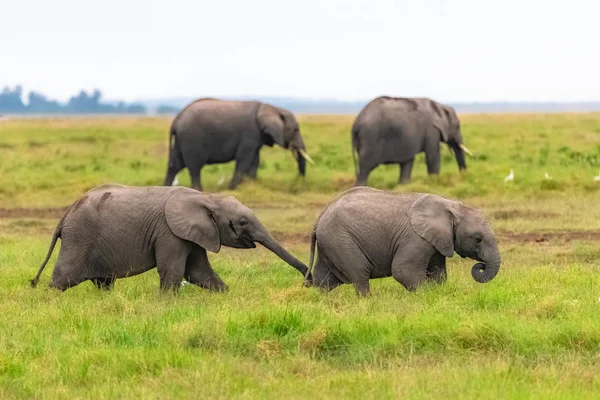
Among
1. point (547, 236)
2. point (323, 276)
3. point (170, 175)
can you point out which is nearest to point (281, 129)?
point (170, 175)

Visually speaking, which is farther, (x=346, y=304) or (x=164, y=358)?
(x=346, y=304)

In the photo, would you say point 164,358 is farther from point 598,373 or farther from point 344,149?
point 344,149

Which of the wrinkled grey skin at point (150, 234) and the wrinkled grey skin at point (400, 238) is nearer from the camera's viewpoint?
the wrinkled grey skin at point (400, 238)

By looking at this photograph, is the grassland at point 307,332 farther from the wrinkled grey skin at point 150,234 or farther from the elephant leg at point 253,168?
the elephant leg at point 253,168

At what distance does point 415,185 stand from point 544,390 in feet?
43.4

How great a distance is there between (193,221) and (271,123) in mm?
12551

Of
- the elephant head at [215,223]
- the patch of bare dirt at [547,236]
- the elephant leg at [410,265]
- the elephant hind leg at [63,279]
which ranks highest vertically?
the elephant head at [215,223]

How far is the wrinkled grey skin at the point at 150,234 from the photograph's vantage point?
9.48 metres

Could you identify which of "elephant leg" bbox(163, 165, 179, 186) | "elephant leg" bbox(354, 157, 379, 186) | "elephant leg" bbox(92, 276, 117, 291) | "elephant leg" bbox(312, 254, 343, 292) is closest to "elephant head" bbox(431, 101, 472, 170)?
"elephant leg" bbox(354, 157, 379, 186)

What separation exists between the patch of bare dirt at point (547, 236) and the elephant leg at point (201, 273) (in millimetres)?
5064

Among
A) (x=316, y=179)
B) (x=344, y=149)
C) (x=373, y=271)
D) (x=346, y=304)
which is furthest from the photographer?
(x=344, y=149)

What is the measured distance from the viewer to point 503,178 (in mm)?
20234

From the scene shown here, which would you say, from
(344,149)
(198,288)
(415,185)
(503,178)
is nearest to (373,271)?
(198,288)

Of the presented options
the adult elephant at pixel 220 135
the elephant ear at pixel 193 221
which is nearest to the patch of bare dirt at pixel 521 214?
the adult elephant at pixel 220 135
